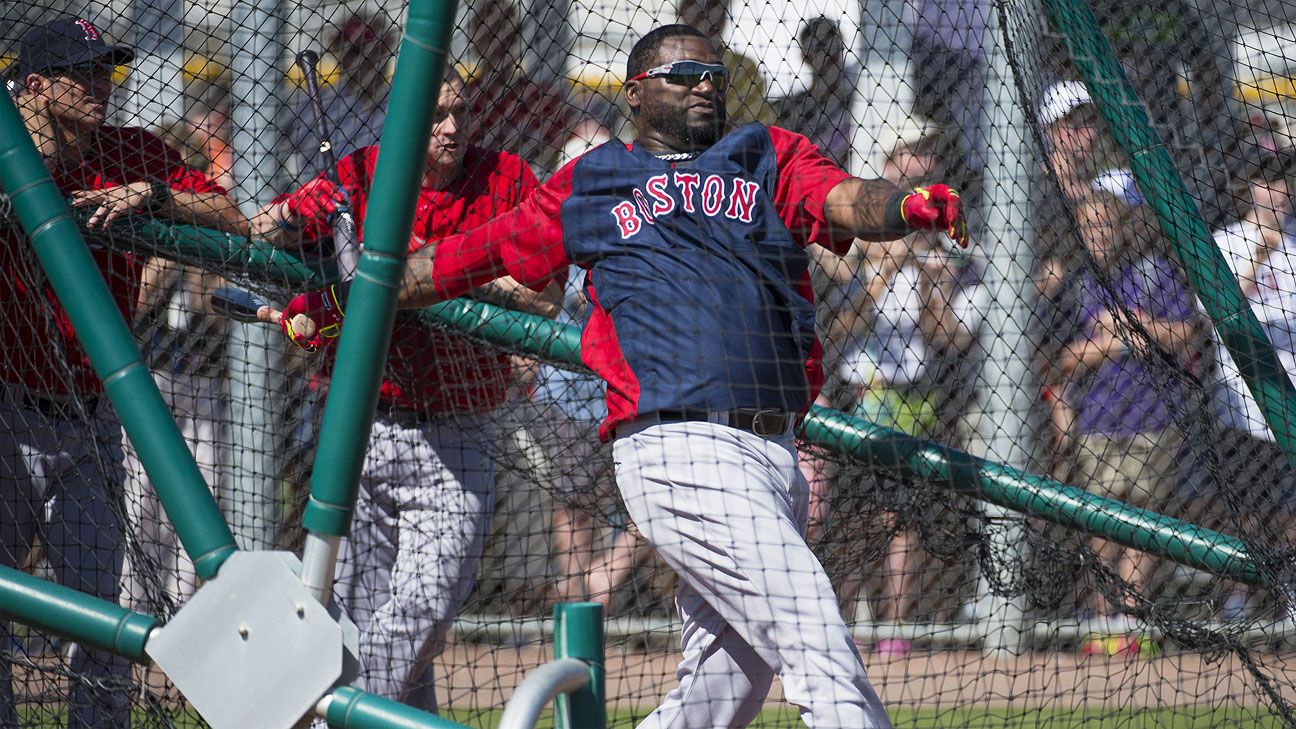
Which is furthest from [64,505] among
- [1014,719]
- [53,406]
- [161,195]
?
[1014,719]

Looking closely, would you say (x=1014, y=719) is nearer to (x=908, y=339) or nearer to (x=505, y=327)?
(x=908, y=339)

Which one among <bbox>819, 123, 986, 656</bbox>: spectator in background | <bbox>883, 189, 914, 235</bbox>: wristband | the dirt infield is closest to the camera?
<bbox>883, 189, 914, 235</bbox>: wristband

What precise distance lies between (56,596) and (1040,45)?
2747 millimetres

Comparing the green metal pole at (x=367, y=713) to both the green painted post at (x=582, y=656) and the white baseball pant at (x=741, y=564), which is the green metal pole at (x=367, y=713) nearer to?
the green painted post at (x=582, y=656)

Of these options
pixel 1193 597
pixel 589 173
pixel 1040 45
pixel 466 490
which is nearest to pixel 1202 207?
pixel 1040 45

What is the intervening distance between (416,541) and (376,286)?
2356 millimetres

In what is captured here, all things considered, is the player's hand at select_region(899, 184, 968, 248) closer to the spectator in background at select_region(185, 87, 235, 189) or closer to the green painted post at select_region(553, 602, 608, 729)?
the green painted post at select_region(553, 602, 608, 729)

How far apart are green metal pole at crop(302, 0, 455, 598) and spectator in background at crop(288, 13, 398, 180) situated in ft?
6.65

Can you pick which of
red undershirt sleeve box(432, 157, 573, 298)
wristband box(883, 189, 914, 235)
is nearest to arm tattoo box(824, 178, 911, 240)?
wristband box(883, 189, 914, 235)

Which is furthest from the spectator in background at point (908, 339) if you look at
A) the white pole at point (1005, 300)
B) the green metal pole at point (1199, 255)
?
the green metal pole at point (1199, 255)

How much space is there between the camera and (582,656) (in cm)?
172

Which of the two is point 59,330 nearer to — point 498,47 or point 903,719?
point 498,47

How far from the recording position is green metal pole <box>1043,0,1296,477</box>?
3.45 meters

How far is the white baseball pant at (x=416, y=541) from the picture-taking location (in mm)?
3998
